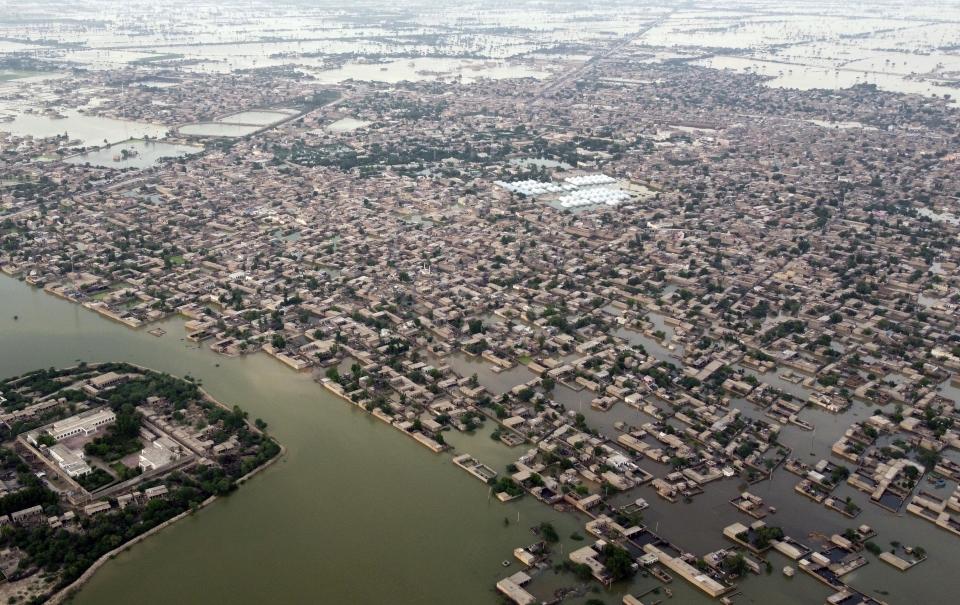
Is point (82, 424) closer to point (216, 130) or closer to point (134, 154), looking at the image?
point (134, 154)

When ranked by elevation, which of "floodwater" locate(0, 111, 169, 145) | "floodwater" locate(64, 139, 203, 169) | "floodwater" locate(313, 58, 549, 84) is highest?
"floodwater" locate(313, 58, 549, 84)

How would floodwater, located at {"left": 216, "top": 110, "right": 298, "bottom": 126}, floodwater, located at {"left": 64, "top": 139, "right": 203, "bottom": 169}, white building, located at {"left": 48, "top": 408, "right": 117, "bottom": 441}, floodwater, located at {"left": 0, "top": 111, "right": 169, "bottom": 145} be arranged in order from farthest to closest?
1. floodwater, located at {"left": 216, "top": 110, "right": 298, "bottom": 126}
2. floodwater, located at {"left": 0, "top": 111, "right": 169, "bottom": 145}
3. floodwater, located at {"left": 64, "top": 139, "right": 203, "bottom": 169}
4. white building, located at {"left": 48, "top": 408, "right": 117, "bottom": 441}

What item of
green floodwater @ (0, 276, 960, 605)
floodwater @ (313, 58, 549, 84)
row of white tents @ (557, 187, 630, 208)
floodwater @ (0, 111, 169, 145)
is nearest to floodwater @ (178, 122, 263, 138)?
floodwater @ (0, 111, 169, 145)

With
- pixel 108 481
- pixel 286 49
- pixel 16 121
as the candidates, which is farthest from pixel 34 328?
pixel 286 49

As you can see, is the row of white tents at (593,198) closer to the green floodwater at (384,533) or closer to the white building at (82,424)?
the green floodwater at (384,533)

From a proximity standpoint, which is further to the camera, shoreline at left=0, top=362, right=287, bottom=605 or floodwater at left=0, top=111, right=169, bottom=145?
floodwater at left=0, top=111, right=169, bottom=145

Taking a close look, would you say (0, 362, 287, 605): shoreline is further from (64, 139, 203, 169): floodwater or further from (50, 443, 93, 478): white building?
(64, 139, 203, 169): floodwater

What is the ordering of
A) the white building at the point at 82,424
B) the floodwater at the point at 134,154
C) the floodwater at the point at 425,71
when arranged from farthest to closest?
the floodwater at the point at 425,71 < the floodwater at the point at 134,154 < the white building at the point at 82,424

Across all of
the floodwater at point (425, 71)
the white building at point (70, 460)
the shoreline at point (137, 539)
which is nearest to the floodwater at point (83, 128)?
the floodwater at point (425, 71)
